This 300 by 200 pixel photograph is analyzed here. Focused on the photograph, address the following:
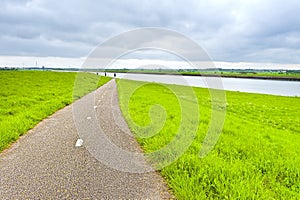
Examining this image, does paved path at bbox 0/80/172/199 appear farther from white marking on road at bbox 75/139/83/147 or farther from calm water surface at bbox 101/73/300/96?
calm water surface at bbox 101/73/300/96

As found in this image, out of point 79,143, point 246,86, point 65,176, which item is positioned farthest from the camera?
point 246,86

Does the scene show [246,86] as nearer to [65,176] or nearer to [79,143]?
[79,143]

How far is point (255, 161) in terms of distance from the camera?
6508 mm

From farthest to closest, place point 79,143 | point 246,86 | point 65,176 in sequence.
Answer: point 246,86 → point 79,143 → point 65,176

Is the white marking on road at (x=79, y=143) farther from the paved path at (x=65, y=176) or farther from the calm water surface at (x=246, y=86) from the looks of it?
the calm water surface at (x=246, y=86)

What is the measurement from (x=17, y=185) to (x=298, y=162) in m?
6.68

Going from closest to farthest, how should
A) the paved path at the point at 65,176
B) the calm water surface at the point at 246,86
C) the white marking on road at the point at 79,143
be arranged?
the paved path at the point at 65,176 < the white marking on road at the point at 79,143 < the calm water surface at the point at 246,86

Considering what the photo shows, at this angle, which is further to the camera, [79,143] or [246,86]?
[246,86]

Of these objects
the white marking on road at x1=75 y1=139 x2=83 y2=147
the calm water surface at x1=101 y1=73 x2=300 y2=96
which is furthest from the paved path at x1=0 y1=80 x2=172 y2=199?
the calm water surface at x1=101 y1=73 x2=300 y2=96

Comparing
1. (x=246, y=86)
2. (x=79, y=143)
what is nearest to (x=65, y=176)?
(x=79, y=143)

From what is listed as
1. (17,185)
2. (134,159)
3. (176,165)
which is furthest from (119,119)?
(17,185)

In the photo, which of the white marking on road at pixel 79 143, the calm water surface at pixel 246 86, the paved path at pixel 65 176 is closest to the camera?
the paved path at pixel 65 176

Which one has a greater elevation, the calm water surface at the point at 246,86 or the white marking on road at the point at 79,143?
the white marking on road at the point at 79,143

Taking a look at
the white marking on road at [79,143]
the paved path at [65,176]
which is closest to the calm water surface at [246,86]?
the white marking on road at [79,143]
